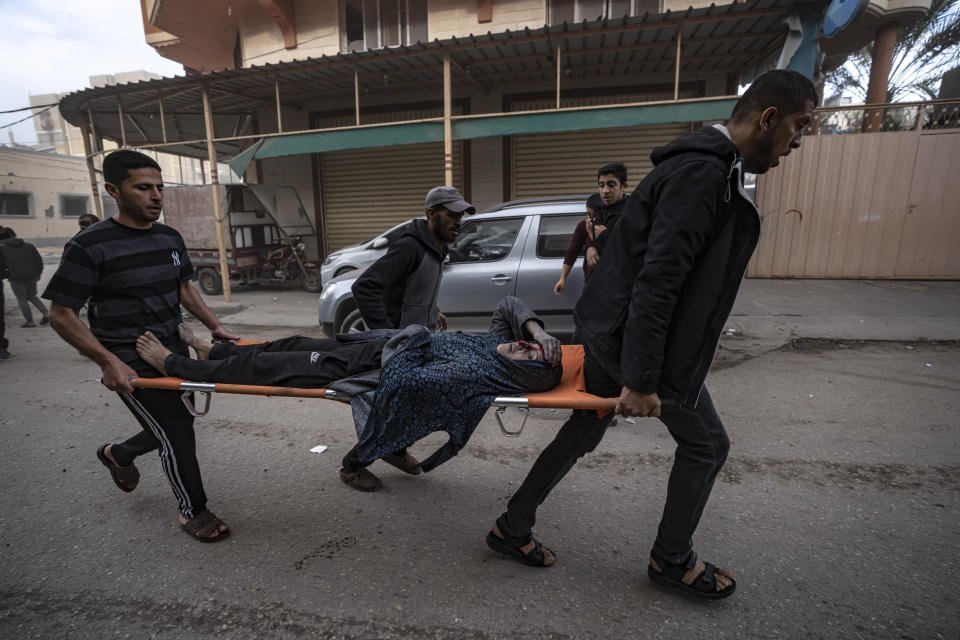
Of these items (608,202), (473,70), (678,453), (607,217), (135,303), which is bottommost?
(678,453)

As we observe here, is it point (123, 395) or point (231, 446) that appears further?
point (231, 446)

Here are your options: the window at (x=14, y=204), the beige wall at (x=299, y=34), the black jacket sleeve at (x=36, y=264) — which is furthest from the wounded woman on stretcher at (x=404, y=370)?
the window at (x=14, y=204)

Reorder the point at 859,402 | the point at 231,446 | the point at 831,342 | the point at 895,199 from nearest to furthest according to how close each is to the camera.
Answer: the point at 231,446, the point at 859,402, the point at 831,342, the point at 895,199

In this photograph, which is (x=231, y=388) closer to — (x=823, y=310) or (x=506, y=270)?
(x=506, y=270)

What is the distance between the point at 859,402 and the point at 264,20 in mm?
13859

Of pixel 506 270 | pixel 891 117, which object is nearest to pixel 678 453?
pixel 506 270

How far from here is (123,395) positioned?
2387mm

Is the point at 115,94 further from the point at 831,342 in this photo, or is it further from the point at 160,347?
the point at 831,342

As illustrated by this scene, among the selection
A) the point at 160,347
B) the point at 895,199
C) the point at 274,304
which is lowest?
the point at 274,304

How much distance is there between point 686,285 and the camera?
5.70 feet

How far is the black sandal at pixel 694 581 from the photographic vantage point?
200cm

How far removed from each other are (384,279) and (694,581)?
2.00 meters

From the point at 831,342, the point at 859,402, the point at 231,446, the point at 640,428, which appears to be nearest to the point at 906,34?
the point at 831,342

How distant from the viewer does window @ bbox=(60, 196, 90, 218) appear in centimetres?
2630
